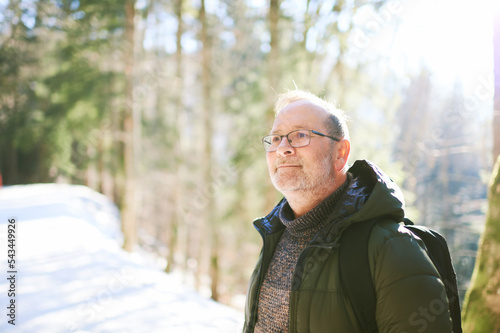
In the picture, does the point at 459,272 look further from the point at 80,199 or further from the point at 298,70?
the point at 80,199

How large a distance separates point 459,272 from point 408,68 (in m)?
7.13

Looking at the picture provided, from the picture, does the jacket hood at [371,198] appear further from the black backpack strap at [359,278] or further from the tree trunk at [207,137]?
the tree trunk at [207,137]

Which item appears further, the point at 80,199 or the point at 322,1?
the point at 80,199

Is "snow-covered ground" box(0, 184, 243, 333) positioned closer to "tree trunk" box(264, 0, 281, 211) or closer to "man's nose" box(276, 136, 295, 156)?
"tree trunk" box(264, 0, 281, 211)

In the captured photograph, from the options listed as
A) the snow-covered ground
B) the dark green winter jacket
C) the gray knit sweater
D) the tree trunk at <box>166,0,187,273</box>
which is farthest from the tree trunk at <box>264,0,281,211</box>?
the tree trunk at <box>166,0,187,273</box>

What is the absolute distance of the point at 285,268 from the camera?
6.79ft

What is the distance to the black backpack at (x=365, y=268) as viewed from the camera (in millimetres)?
1569

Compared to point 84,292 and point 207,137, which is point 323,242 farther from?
point 207,137

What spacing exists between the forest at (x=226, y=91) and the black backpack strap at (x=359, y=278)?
7.20 feet

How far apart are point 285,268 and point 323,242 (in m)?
0.40

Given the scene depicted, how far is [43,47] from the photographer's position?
15.9m

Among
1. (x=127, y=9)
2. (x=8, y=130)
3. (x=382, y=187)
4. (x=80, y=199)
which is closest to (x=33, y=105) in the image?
(x=8, y=130)

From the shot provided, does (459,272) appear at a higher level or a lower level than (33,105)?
lower

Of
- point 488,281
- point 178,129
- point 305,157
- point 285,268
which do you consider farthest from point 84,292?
point 178,129
